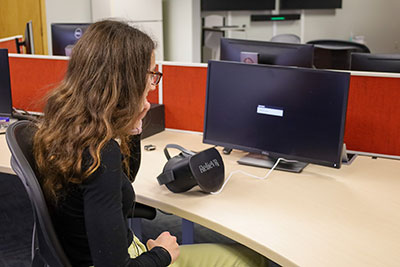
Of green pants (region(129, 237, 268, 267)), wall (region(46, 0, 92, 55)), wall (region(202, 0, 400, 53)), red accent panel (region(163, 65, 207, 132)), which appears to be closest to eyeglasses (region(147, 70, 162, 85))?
green pants (region(129, 237, 268, 267))

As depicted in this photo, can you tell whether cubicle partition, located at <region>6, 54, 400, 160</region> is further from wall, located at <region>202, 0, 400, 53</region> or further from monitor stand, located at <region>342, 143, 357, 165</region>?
wall, located at <region>202, 0, 400, 53</region>

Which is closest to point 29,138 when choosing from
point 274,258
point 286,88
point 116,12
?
point 274,258

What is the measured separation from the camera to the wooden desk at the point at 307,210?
126cm

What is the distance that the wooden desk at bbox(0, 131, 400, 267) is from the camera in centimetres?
126

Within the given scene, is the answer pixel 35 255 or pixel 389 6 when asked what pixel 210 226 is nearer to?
pixel 35 255

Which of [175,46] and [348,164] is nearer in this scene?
[348,164]

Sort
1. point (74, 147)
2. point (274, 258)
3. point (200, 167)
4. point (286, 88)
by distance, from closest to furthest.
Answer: point (74, 147)
point (274, 258)
point (200, 167)
point (286, 88)

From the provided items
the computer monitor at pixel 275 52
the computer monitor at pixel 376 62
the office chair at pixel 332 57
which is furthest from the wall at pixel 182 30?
the computer monitor at pixel 376 62

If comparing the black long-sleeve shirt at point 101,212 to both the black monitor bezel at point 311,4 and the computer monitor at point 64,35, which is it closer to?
the computer monitor at point 64,35

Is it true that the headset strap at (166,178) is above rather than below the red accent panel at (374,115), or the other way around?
below

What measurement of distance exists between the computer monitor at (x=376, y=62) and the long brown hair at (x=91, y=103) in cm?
145

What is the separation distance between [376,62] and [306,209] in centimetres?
112

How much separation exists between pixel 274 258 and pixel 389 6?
18.1 ft

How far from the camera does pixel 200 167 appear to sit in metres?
1.60
